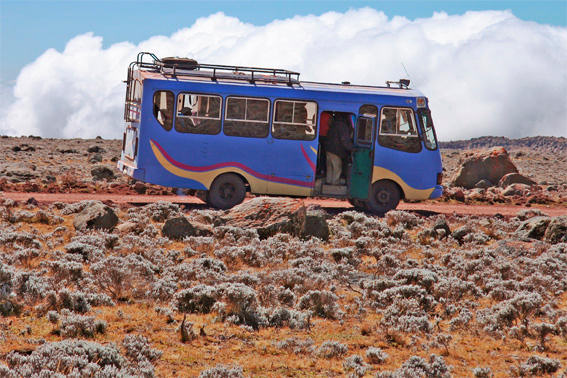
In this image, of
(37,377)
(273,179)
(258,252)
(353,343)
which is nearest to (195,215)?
(273,179)

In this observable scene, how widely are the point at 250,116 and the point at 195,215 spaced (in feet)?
11.5

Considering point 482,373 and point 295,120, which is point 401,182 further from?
point 482,373

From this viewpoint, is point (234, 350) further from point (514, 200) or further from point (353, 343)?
point (514, 200)

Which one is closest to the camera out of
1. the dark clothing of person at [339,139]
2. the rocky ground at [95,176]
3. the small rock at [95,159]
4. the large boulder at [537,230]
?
the large boulder at [537,230]

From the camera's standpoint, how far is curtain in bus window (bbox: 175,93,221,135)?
19328 mm

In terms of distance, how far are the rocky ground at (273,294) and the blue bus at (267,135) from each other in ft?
6.04

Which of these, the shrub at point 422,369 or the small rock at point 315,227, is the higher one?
the small rock at point 315,227

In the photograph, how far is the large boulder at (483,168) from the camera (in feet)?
109

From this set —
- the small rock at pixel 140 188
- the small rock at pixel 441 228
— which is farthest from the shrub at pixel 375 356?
the small rock at pixel 140 188

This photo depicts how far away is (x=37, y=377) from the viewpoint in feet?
21.7

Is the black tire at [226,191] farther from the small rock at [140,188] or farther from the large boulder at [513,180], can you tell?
the large boulder at [513,180]

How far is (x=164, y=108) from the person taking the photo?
1928 cm

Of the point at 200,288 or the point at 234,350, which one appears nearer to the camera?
the point at 234,350

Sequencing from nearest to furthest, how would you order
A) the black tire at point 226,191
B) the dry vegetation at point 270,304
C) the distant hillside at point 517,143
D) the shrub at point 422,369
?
the shrub at point 422,369 → the dry vegetation at point 270,304 → the black tire at point 226,191 → the distant hillside at point 517,143
